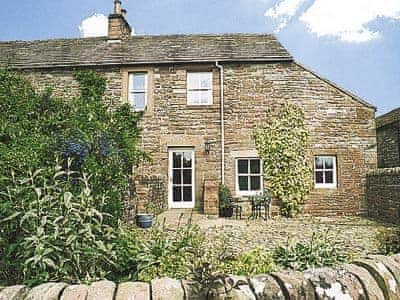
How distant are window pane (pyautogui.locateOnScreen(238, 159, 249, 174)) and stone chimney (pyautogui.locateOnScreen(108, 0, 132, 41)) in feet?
25.2

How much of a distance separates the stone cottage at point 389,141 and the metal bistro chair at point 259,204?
8633 mm

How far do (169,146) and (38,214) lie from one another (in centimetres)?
1200

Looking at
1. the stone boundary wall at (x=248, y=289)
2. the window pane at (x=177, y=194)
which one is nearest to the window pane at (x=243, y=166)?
the window pane at (x=177, y=194)

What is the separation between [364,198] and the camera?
15.0 metres

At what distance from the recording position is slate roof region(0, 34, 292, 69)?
628 inches

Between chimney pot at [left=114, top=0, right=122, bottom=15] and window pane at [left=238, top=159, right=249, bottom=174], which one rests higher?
chimney pot at [left=114, top=0, right=122, bottom=15]

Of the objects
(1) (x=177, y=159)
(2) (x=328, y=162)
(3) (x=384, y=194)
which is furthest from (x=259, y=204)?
(3) (x=384, y=194)

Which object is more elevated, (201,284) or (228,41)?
(228,41)

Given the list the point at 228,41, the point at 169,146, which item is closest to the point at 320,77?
the point at 228,41

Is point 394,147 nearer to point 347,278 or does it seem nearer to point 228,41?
point 228,41

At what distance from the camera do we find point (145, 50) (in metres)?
16.8

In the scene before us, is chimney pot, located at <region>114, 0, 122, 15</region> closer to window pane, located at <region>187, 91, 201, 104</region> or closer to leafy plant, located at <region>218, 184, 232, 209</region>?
window pane, located at <region>187, 91, 201, 104</region>

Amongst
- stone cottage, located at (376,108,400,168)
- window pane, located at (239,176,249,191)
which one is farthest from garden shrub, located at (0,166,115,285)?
stone cottage, located at (376,108,400,168)

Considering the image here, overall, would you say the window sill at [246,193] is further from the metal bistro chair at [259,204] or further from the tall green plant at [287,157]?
the tall green plant at [287,157]
